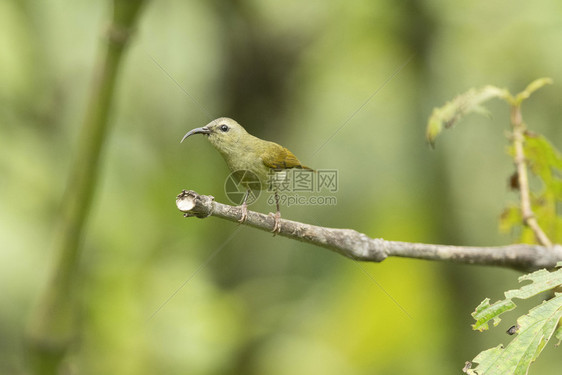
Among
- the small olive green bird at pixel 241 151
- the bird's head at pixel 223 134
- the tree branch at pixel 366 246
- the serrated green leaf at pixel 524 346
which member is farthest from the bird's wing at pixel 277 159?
the serrated green leaf at pixel 524 346

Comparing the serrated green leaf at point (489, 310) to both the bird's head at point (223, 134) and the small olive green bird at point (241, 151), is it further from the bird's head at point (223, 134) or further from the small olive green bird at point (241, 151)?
the bird's head at point (223, 134)

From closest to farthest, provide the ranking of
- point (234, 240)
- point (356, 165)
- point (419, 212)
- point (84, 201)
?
1. point (84, 201)
2. point (234, 240)
3. point (419, 212)
4. point (356, 165)

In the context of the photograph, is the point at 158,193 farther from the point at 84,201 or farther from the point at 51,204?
the point at 84,201

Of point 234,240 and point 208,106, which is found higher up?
point 208,106

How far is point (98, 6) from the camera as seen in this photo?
457 centimetres

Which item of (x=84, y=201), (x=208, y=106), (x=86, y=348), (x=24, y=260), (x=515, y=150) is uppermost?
(x=208, y=106)

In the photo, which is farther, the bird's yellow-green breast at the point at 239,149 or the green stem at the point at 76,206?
the bird's yellow-green breast at the point at 239,149

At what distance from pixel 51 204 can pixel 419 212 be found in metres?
2.91

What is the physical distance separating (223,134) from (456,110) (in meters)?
1.20

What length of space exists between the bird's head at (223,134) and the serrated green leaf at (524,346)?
149 centimetres

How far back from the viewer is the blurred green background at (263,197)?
12.0ft

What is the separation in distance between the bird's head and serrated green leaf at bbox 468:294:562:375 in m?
1.49

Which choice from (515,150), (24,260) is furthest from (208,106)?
(515,150)

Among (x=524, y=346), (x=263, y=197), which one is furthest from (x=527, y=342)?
(x=263, y=197)
